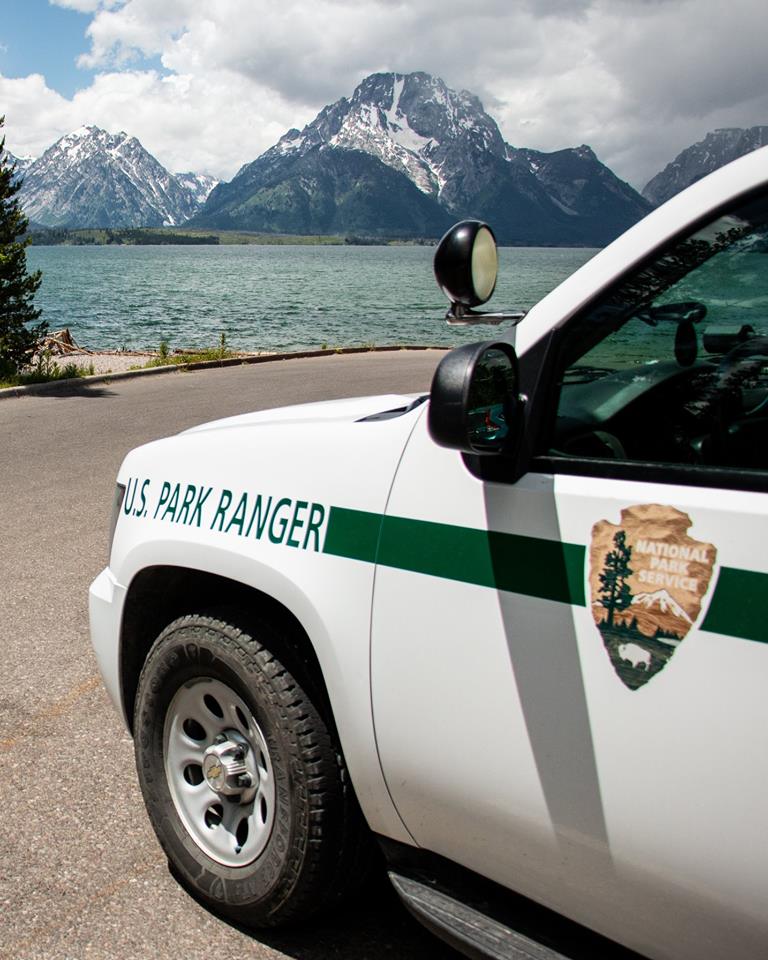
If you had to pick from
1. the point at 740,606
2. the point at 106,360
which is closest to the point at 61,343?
the point at 106,360

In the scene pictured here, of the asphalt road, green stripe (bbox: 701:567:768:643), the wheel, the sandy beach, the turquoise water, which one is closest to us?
green stripe (bbox: 701:567:768:643)

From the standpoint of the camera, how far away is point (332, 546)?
2246mm

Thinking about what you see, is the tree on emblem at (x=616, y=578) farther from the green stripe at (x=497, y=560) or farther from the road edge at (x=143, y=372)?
the road edge at (x=143, y=372)

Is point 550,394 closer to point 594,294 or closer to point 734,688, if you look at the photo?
point 594,294

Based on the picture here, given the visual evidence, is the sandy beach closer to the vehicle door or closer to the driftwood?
the driftwood

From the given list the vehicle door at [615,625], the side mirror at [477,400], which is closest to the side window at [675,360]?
the vehicle door at [615,625]

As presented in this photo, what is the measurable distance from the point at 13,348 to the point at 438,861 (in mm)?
14046

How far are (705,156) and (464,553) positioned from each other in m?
1.10

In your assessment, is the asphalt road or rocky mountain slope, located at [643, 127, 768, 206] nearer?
rocky mountain slope, located at [643, 127, 768, 206]

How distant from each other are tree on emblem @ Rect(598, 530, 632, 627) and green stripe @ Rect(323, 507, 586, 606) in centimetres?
5

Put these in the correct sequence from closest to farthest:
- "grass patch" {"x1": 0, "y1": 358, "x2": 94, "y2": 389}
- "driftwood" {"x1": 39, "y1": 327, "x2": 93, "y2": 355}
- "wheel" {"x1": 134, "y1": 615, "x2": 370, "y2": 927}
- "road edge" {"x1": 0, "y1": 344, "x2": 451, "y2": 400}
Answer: "wheel" {"x1": 134, "y1": 615, "x2": 370, "y2": 927}
"road edge" {"x1": 0, "y1": 344, "x2": 451, "y2": 400}
"grass patch" {"x1": 0, "y1": 358, "x2": 94, "y2": 389}
"driftwood" {"x1": 39, "y1": 327, "x2": 93, "y2": 355}

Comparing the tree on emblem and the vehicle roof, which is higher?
the vehicle roof

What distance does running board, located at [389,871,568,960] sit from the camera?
1.97 m

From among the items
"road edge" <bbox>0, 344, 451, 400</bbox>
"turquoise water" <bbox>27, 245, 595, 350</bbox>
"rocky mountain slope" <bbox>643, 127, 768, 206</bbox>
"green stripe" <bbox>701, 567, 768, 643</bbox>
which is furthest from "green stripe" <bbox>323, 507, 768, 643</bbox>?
"turquoise water" <bbox>27, 245, 595, 350</bbox>
